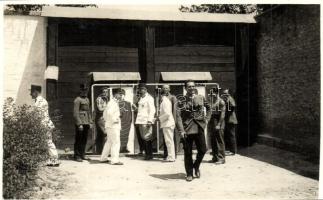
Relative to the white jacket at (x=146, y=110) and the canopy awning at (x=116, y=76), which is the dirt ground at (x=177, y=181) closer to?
the white jacket at (x=146, y=110)

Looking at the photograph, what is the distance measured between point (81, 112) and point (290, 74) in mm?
5338

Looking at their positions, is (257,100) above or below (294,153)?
above

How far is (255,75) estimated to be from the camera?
13211 millimetres

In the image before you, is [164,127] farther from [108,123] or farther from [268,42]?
[268,42]

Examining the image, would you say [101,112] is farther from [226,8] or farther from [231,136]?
[226,8]

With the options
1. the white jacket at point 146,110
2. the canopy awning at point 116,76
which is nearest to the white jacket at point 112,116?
the white jacket at point 146,110

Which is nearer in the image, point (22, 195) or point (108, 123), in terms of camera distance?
point (22, 195)

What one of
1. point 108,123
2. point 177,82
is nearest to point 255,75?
point 177,82

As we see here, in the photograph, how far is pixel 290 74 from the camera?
11.4 meters

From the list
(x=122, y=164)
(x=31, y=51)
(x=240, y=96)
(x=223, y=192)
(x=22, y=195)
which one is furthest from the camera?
(x=240, y=96)

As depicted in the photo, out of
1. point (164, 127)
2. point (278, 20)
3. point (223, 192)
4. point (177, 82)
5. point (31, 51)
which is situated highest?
point (278, 20)

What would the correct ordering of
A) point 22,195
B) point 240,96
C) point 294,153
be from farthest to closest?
1. point 240,96
2. point 294,153
3. point 22,195

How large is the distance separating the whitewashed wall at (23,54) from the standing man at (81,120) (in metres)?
2.43

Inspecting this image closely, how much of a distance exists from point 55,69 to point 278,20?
19.7 feet
